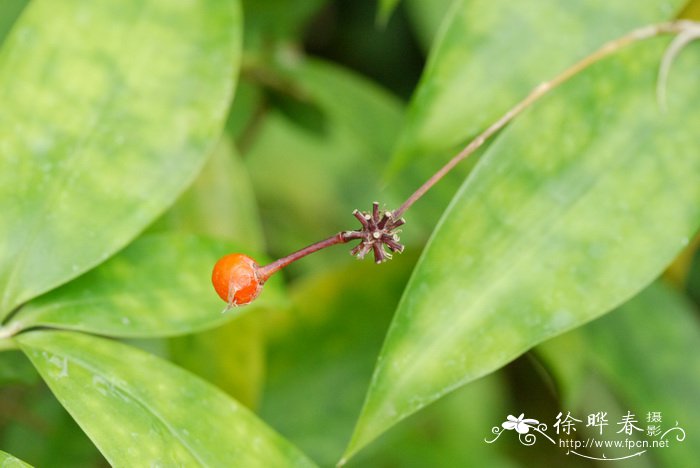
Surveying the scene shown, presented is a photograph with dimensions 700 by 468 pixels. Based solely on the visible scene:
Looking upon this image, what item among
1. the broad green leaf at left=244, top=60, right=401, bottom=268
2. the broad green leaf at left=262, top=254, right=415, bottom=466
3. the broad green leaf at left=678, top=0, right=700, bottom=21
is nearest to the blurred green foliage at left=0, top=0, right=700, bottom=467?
the broad green leaf at left=262, top=254, right=415, bottom=466

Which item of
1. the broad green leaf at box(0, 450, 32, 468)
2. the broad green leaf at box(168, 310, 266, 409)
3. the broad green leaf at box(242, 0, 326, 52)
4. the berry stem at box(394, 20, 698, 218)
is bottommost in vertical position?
the broad green leaf at box(0, 450, 32, 468)

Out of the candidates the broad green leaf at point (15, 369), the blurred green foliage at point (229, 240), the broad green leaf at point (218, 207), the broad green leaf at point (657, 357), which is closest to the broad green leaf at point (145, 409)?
the blurred green foliage at point (229, 240)

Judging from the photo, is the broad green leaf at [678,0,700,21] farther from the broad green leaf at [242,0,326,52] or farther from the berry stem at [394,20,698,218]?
the broad green leaf at [242,0,326,52]

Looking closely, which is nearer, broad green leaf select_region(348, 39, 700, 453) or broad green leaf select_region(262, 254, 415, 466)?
broad green leaf select_region(348, 39, 700, 453)

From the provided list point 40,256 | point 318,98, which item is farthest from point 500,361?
point 318,98

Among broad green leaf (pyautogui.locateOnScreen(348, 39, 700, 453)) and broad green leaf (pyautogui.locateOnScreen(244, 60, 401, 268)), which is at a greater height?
broad green leaf (pyautogui.locateOnScreen(244, 60, 401, 268))

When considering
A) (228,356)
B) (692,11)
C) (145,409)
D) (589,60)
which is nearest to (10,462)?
(145,409)

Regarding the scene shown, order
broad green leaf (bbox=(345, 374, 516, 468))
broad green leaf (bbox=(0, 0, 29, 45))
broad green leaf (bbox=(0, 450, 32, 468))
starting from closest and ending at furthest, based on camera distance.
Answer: broad green leaf (bbox=(0, 450, 32, 468)) → broad green leaf (bbox=(0, 0, 29, 45)) → broad green leaf (bbox=(345, 374, 516, 468))
